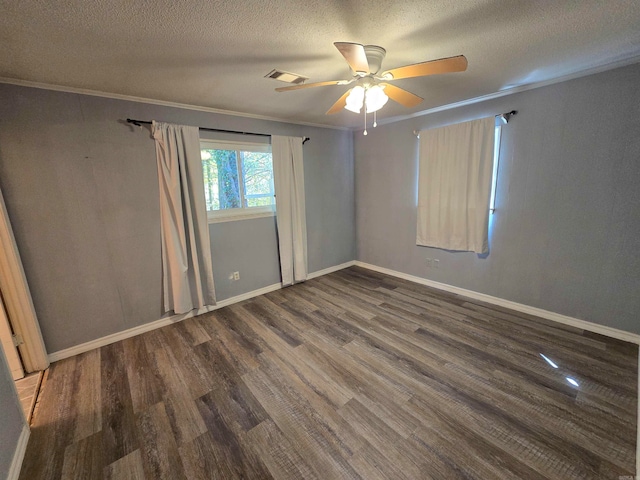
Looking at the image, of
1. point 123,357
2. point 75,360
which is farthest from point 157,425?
point 75,360

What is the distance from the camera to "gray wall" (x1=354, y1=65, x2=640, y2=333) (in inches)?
87.4

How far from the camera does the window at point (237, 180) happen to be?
10.2 ft

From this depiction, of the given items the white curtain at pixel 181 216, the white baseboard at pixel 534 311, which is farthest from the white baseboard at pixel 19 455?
the white baseboard at pixel 534 311

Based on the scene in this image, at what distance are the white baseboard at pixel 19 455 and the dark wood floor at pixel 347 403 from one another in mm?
47

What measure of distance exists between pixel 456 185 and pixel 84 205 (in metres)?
3.96

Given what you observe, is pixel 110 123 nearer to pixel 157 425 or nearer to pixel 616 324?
pixel 157 425

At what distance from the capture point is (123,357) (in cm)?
239

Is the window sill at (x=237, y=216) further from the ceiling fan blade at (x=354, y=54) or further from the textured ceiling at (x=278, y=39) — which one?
the ceiling fan blade at (x=354, y=54)

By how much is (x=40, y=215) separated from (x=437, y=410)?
345 centimetres

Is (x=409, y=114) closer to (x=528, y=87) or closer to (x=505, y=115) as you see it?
(x=505, y=115)

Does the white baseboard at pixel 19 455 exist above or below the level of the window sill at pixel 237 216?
below

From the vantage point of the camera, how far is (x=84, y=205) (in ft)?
7.80

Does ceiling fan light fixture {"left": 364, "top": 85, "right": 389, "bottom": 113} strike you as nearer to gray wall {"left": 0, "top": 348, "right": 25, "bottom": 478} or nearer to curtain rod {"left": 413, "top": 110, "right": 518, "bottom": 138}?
curtain rod {"left": 413, "top": 110, "right": 518, "bottom": 138}

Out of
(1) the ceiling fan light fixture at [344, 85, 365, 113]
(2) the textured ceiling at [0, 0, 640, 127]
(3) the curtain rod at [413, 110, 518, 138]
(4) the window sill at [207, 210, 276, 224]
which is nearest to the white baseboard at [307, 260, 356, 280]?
(4) the window sill at [207, 210, 276, 224]
